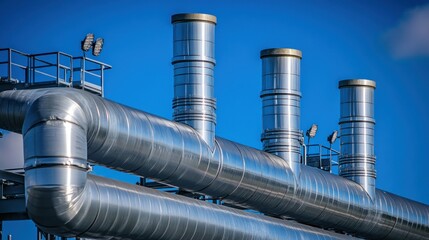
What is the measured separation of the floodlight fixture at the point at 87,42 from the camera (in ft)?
109

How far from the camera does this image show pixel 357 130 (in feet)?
146

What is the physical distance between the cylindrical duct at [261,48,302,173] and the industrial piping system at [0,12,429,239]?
1.11 m

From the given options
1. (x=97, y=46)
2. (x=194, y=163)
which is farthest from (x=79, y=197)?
(x=97, y=46)

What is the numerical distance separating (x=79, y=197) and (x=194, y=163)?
6143mm

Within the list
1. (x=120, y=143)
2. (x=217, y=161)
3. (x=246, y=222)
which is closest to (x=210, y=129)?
(x=217, y=161)

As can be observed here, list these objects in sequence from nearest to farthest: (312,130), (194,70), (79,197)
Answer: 1. (79,197)
2. (194,70)
3. (312,130)

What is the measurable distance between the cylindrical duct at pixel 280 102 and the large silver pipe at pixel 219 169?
1.12m

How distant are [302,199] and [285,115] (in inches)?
116

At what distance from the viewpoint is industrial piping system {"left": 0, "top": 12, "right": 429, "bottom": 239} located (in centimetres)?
2612

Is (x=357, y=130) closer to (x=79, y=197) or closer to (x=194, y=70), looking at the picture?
(x=194, y=70)

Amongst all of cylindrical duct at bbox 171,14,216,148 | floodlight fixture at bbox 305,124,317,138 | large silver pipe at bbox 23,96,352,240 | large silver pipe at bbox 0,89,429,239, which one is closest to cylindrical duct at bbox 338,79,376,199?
large silver pipe at bbox 0,89,429,239

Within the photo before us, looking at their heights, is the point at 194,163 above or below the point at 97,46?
below

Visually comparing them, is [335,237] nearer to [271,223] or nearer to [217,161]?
[271,223]

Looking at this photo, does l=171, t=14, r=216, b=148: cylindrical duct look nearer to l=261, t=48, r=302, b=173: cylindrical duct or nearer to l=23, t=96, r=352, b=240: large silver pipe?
l=23, t=96, r=352, b=240: large silver pipe
